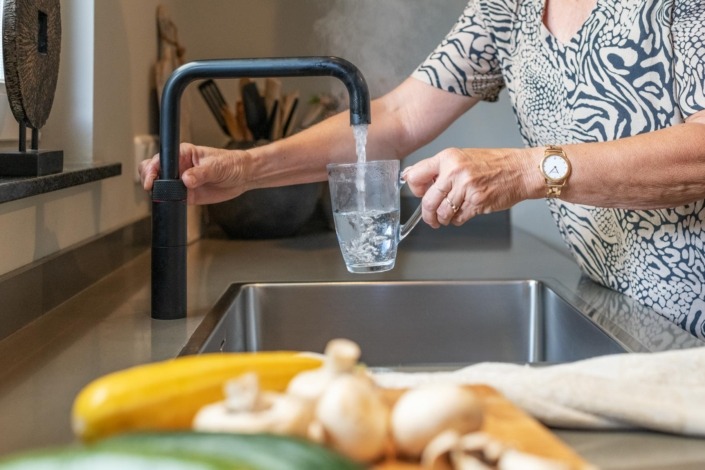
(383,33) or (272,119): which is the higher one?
(383,33)

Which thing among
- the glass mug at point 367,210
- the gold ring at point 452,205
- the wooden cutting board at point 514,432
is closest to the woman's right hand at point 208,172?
the glass mug at point 367,210

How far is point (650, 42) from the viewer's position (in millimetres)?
1251

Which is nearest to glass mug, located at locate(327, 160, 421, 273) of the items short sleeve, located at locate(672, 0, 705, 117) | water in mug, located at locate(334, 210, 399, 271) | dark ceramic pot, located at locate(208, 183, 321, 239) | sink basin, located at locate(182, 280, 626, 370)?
water in mug, located at locate(334, 210, 399, 271)

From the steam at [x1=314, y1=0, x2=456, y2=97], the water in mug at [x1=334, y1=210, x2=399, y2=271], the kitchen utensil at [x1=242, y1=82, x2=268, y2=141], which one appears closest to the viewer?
the water in mug at [x1=334, y1=210, x2=399, y2=271]

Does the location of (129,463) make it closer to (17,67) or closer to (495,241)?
(17,67)

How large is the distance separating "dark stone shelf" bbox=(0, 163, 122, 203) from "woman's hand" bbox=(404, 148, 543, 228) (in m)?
0.46

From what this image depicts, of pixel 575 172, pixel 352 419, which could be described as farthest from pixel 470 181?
pixel 352 419

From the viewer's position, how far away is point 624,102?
1290 millimetres

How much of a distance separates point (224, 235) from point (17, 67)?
1060 millimetres

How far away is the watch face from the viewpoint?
1.14m

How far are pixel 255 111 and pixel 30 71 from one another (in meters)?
0.99

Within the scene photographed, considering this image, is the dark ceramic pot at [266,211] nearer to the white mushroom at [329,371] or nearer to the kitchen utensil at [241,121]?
the kitchen utensil at [241,121]

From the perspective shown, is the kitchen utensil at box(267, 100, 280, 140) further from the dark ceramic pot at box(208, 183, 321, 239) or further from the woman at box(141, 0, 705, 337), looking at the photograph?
the woman at box(141, 0, 705, 337)

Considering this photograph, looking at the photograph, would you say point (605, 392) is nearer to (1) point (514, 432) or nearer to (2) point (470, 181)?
(1) point (514, 432)
